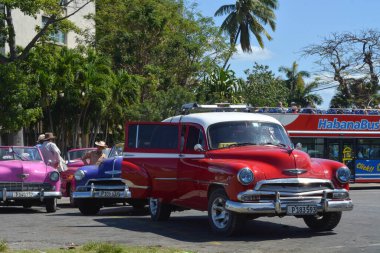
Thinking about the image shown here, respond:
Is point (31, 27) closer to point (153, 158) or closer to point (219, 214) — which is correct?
point (153, 158)

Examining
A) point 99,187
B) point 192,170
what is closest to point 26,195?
point 99,187

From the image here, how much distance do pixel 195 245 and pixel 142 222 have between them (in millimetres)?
3534

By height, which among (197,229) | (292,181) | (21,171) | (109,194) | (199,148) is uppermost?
(199,148)

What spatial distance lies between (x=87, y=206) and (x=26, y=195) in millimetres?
1344

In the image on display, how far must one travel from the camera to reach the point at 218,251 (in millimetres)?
10219

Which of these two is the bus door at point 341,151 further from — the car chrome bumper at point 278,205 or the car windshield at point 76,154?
the car chrome bumper at point 278,205

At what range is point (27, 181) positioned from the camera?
54.6ft

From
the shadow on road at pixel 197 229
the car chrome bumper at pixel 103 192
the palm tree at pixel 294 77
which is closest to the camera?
the shadow on road at pixel 197 229

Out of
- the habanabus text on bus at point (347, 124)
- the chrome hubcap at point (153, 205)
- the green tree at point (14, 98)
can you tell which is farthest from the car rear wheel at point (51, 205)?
the habanabus text on bus at point (347, 124)

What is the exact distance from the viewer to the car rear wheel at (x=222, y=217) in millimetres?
11586

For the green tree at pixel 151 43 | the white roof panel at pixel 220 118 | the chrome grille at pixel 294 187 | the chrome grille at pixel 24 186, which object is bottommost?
the chrome grille at pixel 24 186

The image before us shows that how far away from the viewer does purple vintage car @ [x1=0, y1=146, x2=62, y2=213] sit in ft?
53.9

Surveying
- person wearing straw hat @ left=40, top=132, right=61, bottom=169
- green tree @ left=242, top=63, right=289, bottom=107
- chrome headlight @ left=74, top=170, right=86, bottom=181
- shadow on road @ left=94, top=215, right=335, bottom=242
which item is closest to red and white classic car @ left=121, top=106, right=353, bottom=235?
shadow on road @ left=94, top=215, right=335, bottom=242

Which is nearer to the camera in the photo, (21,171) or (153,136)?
(153,136)
